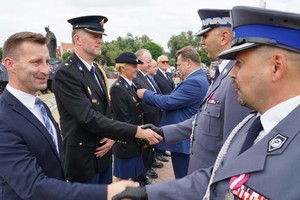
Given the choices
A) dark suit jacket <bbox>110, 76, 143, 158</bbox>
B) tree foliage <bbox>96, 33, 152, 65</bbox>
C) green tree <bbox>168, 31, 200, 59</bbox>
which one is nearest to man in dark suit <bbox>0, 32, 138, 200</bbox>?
dark suit jacket <bbox>110, 76, 143, 158</bbox>

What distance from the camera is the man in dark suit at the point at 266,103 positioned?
121 centimetres

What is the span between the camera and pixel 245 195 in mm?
1277

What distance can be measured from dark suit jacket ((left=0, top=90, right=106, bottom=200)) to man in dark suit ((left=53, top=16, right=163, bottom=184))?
0.97 metres

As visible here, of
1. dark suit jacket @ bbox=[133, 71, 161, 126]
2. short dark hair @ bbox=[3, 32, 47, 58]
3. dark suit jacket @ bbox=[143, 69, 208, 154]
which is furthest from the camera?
dark suit jacket @ bbox=[133, 71, 161, 126]

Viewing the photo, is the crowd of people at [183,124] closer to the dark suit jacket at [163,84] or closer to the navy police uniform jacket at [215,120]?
the navy police uniform jacket at [215,120]

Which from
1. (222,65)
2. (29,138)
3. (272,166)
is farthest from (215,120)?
(29,138)

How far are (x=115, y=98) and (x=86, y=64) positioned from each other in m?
1.23

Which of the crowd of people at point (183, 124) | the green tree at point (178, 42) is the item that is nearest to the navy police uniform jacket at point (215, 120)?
the crowd of people at point (183, 124)

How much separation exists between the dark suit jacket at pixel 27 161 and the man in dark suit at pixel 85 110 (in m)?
0.97

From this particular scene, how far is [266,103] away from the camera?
1.42 metres

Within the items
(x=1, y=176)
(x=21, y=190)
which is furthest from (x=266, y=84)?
(x=1, y=176)

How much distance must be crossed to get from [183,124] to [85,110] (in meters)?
1.10

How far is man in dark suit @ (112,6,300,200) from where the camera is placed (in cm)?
121

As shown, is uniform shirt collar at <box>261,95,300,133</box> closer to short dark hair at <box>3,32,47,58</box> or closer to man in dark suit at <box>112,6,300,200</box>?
man in dark suit at <box>112,6,300,200</box>
